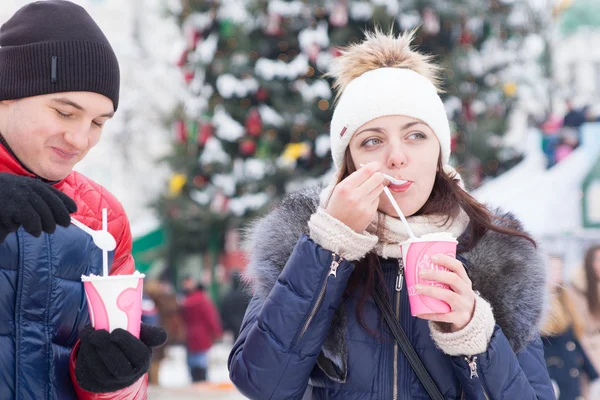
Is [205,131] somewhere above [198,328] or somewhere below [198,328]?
above

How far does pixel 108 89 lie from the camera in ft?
7.82

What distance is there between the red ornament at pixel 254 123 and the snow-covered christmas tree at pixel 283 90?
2 cm

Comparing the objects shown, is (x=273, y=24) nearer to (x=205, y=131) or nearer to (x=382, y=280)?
(x=205, y=131)

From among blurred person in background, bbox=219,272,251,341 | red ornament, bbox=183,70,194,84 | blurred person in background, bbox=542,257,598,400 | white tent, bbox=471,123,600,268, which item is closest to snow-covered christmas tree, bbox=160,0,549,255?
red ornament, bbox=183,70,194,84

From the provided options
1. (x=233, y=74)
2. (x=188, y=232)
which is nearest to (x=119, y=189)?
(x=188, y=232)

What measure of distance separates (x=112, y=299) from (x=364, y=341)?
2.72ft

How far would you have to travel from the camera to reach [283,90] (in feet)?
42.8

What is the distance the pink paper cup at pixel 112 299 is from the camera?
2.03 m

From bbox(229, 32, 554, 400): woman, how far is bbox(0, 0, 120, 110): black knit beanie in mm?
803

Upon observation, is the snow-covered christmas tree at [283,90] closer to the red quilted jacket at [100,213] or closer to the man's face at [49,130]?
the red quilted jacket at [100,213]

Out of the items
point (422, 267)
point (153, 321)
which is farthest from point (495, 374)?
point (153, 321)

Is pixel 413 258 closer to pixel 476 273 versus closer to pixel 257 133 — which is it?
pixel 476 273

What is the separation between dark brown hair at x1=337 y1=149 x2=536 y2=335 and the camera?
244 centimetres

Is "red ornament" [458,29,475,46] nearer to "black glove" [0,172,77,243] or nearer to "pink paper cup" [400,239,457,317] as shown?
"pink paper cup" [400,239,457,317]
